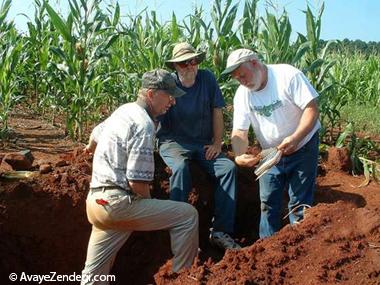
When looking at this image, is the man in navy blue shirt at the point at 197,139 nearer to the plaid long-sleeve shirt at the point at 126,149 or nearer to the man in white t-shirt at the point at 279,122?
the man in white t-shirt at the point at 279,122

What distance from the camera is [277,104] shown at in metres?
3.85

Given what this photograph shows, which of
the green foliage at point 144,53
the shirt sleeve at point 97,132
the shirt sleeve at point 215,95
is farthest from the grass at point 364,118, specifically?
the shirt sleeve at point 97,132

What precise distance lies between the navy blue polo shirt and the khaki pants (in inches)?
43.5

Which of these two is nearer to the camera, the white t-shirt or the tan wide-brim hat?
the white t-shirt

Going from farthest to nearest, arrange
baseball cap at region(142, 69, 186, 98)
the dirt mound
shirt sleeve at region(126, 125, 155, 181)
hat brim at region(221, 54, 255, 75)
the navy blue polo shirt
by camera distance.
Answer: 1. the navy blue polo shirt
2. hat brim at region(221, 54, 255, 75)
3. baseball cap at region(142, 69, 186, 98)
4. shirt sleeve at region(126, 125, 155, 181)
5. the dirt mound

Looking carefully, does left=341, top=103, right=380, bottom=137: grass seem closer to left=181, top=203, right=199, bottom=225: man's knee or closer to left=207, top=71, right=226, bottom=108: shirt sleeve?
left=207, top=71, right=226, bottom=108: shirt sleeve

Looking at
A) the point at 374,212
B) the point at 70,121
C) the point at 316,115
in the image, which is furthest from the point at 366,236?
the point at 70,121

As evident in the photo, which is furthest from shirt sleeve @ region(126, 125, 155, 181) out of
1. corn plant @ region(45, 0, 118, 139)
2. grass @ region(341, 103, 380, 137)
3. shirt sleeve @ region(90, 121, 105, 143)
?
grass @ region(341, 103, 380, 137)

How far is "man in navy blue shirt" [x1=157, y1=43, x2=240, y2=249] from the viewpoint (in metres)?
4.37

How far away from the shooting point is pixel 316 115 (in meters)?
3.79

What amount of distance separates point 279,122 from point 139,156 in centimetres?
116

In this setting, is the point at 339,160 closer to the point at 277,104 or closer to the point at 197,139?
the point at 197,139

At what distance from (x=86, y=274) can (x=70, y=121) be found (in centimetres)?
296

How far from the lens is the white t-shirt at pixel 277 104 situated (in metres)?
3.81
